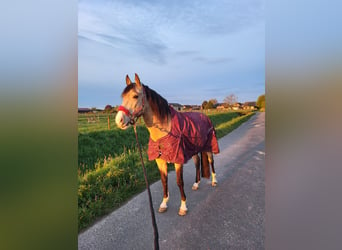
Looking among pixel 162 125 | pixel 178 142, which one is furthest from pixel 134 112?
pixel 178 142

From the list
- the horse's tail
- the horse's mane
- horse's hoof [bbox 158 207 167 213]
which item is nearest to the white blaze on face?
the horse's mane

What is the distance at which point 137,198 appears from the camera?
10.4ft

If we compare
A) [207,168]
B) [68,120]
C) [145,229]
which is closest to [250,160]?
[207,168]

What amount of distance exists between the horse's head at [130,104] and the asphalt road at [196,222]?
129cm

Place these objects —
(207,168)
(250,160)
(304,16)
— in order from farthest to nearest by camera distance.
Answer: (250,160)
(207,168)
(304,16)

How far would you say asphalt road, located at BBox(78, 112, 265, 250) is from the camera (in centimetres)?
211

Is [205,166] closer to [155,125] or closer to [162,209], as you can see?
[162,209]

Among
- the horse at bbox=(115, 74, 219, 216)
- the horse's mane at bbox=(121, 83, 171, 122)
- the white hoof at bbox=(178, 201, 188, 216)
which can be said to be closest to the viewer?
the horse at bbox=(115, 74, 219, 216)

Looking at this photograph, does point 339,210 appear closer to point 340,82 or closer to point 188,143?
point 340,82

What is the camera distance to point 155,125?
2479 millimetres

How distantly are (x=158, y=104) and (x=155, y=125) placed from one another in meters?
0.30

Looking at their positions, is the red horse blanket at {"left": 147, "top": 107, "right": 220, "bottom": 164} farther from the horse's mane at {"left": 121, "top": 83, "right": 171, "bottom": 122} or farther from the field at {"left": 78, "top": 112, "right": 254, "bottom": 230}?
the field at {"left": 78, "top": 112, "right": 254, "bottom": 230}

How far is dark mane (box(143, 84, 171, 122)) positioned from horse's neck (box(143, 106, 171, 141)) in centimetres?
6

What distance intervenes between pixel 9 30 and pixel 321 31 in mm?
1097
